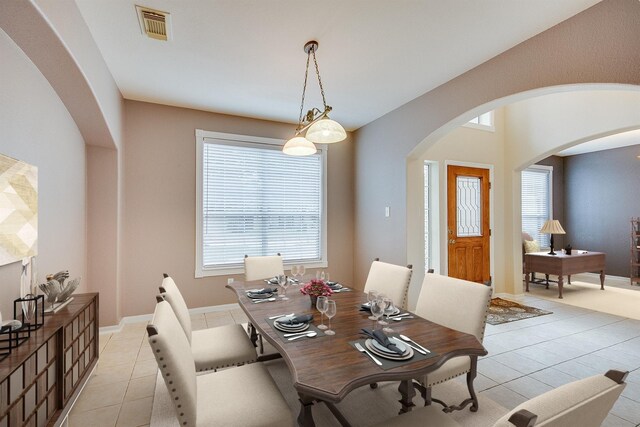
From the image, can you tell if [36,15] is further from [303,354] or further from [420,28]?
[420,28]

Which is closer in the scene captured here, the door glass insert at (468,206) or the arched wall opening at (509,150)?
the arched wall opening at (509,150)

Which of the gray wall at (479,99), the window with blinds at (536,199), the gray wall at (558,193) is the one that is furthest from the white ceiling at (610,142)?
the gray wall at (479,99)

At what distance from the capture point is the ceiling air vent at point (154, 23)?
2.29 meters

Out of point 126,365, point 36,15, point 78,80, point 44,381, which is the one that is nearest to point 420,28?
point 36,15

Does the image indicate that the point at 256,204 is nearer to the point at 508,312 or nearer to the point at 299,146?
the point at 299,146

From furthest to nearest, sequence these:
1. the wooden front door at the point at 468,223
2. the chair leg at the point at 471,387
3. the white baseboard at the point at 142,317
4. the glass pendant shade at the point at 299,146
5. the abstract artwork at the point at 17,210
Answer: the wooden front door at the point at 468,223 → the white baseboard at the point at 142,317 → the glass pendant shade at the point at 299,146 → the chair leg at the point at 471,387 → the abstract artwork at the point at 17,210

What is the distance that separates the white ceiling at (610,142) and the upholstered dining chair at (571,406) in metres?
6.85

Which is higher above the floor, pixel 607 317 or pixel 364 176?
pixel 364 176

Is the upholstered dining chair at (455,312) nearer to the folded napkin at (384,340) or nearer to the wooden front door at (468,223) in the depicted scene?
the folded napkin at (384,340)

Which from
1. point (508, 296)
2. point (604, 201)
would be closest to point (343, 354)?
point (508, 296)

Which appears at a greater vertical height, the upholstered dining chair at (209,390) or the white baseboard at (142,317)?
the upholstered dining chair at (209,390)

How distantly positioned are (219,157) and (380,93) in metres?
2.39

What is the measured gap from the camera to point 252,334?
282cm

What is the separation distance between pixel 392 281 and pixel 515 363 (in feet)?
4.85
